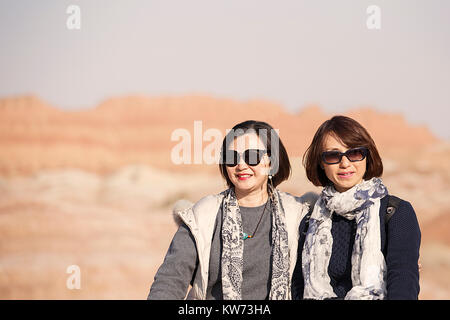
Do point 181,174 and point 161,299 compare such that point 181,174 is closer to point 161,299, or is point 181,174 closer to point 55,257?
point 55,257

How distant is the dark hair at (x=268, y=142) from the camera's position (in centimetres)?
272

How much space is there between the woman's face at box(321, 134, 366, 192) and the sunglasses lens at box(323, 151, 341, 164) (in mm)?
17

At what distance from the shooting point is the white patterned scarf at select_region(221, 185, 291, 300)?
250 centimetres

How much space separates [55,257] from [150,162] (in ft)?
20.9

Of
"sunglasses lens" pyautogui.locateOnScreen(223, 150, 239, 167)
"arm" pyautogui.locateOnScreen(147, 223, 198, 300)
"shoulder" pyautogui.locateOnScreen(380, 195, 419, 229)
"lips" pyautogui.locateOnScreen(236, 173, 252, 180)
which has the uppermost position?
"sunglasses lens" pyautogui.locateOnScreen(223, 150, 239, 167)

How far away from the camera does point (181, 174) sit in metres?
19.3

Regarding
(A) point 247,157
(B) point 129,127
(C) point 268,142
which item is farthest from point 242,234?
(B) point 129,127

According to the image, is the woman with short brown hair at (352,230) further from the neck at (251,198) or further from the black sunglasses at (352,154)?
the neck at (251,198)

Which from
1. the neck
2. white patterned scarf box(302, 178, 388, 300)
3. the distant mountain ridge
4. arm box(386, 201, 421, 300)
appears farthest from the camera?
the distant mountain ridge

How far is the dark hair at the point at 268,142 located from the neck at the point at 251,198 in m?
0.09

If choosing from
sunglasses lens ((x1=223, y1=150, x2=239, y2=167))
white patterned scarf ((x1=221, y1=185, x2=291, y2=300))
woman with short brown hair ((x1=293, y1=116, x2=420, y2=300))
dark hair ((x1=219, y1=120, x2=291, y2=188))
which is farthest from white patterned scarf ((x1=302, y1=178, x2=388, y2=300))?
sunglasses lens ((x1=223, y1=150, x2=239, y2=167))

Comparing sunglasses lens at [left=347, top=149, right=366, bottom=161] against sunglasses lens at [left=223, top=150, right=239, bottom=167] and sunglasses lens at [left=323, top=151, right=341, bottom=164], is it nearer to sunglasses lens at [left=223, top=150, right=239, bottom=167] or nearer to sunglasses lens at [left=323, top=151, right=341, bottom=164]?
sunglasses lens at [left=323, top=151, right=341, bottom=164]

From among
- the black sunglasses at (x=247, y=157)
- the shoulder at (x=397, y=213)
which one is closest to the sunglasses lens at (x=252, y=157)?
the black sunglasses at (x=247, y=157)

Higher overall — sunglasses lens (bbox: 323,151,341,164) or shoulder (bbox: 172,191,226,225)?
sunglasses lens (bbox: 323,151,341,164)
